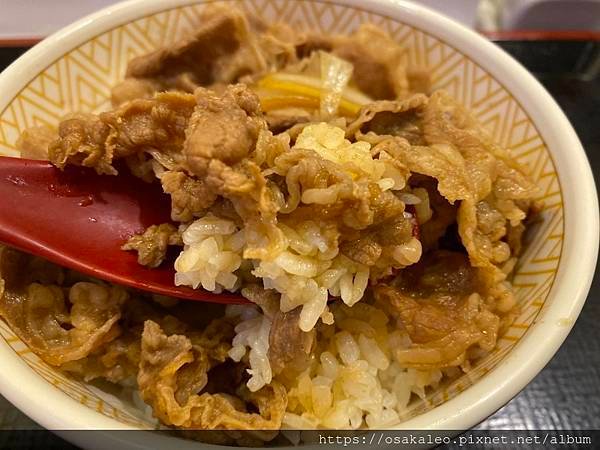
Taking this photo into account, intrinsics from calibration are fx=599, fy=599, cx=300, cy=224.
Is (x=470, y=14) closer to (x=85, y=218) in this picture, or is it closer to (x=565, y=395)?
(x=565, y=395)

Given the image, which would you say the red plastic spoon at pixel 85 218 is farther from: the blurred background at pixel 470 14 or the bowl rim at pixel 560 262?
the blurred background at pixel 470 14

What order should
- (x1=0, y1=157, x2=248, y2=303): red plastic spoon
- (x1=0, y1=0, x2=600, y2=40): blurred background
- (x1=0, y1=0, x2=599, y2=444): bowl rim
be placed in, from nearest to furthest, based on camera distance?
(x1=0, y1=0, x2=599, y2=444): bowl rim, (x1=0, y1=157, x2=248, y2=303): red plastic spoon, (x1=0, y1=0, x2=600, y2=40): blurred background

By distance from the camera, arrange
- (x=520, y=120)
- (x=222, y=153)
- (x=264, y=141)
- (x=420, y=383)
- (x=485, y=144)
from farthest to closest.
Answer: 1. (x=520, y=120)
2. (x=485, y=144)
3. (x=420, y=383)
4. (x=264, y=141)
5. (x=222, y=153)

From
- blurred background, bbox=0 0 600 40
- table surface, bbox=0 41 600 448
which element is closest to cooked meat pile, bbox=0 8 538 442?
table surface, bbox=0 41 600 448

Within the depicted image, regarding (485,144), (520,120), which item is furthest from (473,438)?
(520,120)

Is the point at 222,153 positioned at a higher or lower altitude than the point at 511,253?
higher

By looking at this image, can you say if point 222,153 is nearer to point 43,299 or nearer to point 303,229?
point 303,229

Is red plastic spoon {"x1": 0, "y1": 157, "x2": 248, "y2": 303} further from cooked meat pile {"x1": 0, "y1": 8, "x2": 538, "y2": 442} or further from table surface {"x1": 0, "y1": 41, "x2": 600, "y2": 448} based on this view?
table surface {"x1": 0, "y1": 41, "x2": 600, "y2": 448}
